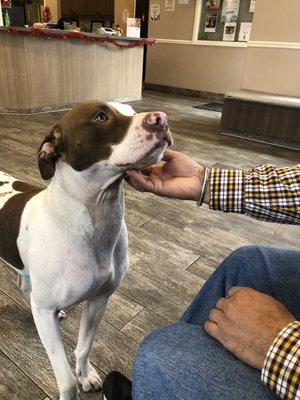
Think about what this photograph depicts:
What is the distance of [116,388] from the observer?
102 centimetres

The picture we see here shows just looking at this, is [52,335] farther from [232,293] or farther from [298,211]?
[298,211]

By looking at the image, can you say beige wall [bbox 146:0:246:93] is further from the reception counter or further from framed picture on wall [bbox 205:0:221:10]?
the reception counter

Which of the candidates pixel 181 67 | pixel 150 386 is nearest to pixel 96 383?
pixel 150 386

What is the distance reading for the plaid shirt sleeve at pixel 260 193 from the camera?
0.94 m

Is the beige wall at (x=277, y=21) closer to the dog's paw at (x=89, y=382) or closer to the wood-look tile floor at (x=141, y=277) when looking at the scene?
the wood-look tile floor at (x=141, y=277)

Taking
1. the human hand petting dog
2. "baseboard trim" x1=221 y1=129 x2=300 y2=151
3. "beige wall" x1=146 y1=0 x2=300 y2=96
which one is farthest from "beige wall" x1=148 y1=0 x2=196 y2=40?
the human hand petting dog

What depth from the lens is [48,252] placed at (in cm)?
92

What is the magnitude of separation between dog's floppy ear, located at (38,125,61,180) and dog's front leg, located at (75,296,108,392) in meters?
0.46

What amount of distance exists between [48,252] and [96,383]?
56 cm

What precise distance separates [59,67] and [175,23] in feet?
10.9

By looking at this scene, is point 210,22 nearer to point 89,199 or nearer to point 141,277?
point 141,277

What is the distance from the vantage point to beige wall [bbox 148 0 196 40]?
6.70 metres

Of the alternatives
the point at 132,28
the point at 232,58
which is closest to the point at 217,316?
the point at 132,28

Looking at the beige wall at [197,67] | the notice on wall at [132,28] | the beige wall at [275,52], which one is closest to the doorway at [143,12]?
the beige wall at [197,67]
